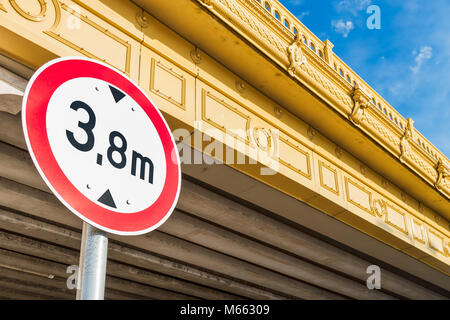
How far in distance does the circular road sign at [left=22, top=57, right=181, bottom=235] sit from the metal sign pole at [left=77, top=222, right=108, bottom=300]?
0.17 ft

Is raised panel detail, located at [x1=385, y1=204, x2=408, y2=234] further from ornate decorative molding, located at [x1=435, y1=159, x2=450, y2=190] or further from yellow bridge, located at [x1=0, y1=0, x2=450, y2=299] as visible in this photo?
ornate decorative molding, located at [x1=435, y1=159, x2=450, y2=190]

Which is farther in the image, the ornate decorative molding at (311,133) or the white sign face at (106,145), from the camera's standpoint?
the ornate decorative molding at (311,133)

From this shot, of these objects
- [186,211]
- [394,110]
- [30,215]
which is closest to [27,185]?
[30,215]

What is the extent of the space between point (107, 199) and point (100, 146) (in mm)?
247

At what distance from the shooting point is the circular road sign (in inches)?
72.4

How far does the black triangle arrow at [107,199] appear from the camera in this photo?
1.93 m

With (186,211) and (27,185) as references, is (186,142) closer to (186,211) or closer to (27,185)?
(186,211)

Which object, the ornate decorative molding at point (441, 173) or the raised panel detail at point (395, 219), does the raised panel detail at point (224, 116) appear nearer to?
the raised panel detail at point (395, 219)

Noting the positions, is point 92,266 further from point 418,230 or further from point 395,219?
point 418,230

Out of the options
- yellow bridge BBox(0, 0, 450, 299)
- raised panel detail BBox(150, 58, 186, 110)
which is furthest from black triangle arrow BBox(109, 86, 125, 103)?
raised panel detail BBox(150, 58, 186, 110)

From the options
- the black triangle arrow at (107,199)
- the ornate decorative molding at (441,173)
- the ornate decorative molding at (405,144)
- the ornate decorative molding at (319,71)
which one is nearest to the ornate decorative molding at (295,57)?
the ornate decorative molding at (319,71)

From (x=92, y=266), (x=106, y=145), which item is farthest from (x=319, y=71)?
(x=92, y=266)

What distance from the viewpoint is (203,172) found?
5.89 meters
